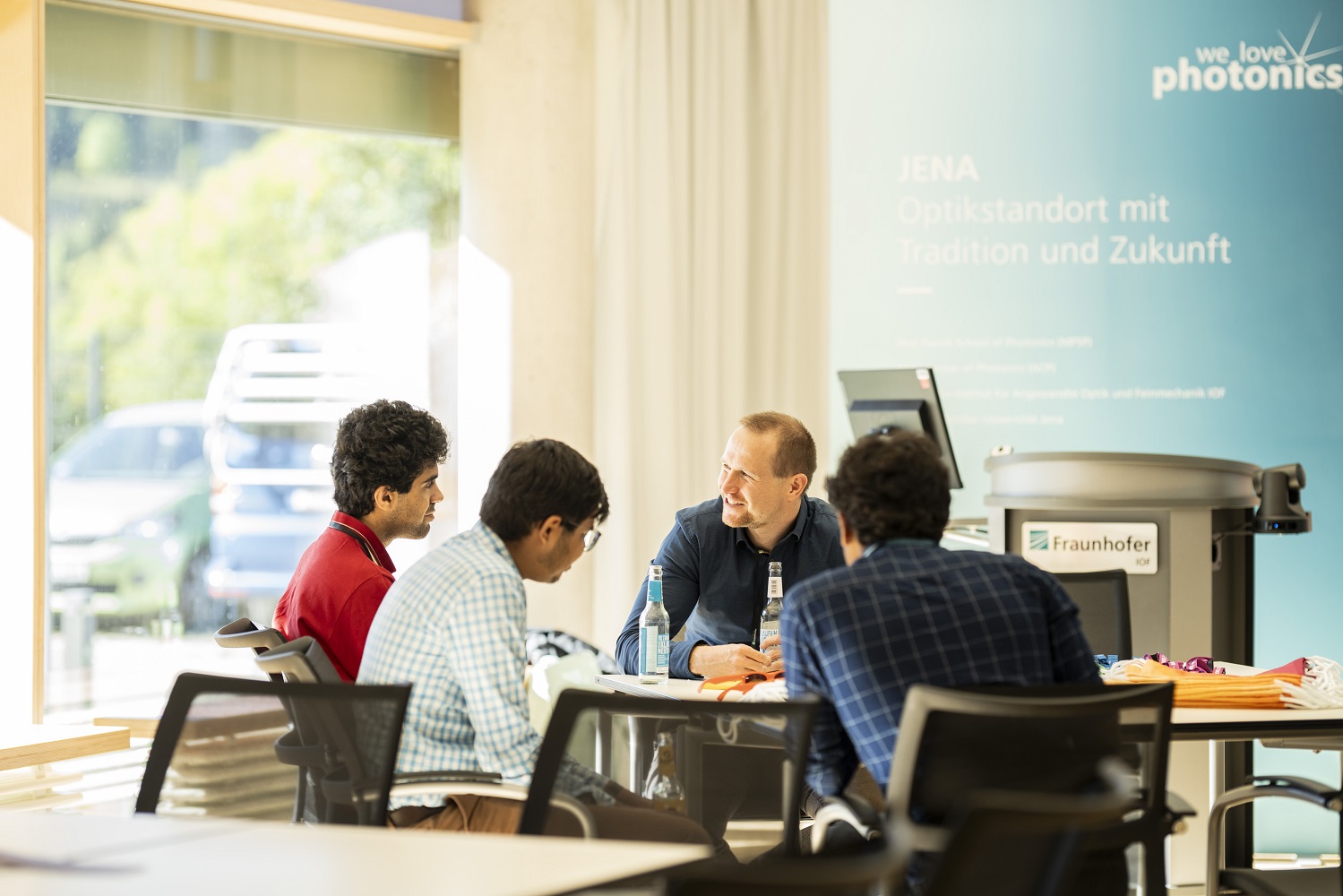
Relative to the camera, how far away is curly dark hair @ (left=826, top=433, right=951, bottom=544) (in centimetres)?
229

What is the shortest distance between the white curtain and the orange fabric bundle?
2723 mm

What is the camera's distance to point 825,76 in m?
5.46

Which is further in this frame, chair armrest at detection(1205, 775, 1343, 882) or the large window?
the large window

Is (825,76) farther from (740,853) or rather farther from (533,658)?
(740,853)

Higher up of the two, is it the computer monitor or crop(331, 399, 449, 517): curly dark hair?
the computer monitor

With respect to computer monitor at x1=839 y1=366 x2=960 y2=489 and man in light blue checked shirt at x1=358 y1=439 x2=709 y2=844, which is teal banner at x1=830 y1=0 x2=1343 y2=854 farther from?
man in light blue checked shirt at x1=358 y1=439 x2=709 y2=844

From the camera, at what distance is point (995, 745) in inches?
77.6

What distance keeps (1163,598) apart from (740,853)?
2.02 m

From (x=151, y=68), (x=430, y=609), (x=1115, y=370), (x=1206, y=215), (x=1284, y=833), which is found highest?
(x=151, y=68)

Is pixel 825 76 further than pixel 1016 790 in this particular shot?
Yes

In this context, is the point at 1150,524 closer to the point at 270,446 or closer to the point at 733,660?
the point at 733,660

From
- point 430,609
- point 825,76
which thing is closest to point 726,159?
point 825,76

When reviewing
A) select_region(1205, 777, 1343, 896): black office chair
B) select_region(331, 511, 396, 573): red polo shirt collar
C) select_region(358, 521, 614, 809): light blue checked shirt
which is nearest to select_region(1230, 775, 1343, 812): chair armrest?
select_region(1205, 777, 1343, 896): black office chair

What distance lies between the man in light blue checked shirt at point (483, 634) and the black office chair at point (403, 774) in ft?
0.15
